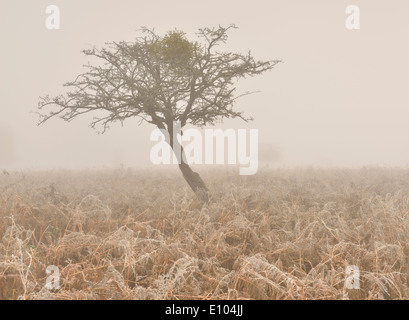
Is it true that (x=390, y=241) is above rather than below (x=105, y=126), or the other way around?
below

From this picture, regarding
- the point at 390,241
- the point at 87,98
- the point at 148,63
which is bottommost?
the point at 390,241

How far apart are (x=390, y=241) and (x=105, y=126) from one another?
374 inches

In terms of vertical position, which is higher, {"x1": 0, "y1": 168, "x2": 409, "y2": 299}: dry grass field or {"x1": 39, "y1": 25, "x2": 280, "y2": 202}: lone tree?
{"x1": 39, "y1": 25, "x2": 280, "y2": 202}: lone tree

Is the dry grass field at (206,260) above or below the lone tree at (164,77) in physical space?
below

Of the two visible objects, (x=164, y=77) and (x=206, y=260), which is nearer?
(x=206, y=260)

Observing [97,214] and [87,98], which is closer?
[97,214]

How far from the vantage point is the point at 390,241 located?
580 cm

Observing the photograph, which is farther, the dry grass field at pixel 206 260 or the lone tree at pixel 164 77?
the lone tree at pixel 164 77

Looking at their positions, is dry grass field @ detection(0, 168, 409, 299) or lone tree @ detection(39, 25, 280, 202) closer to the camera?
dry grass field @ detection(0, 168, 409, 299)

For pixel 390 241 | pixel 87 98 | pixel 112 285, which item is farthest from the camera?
pixel 87 98
